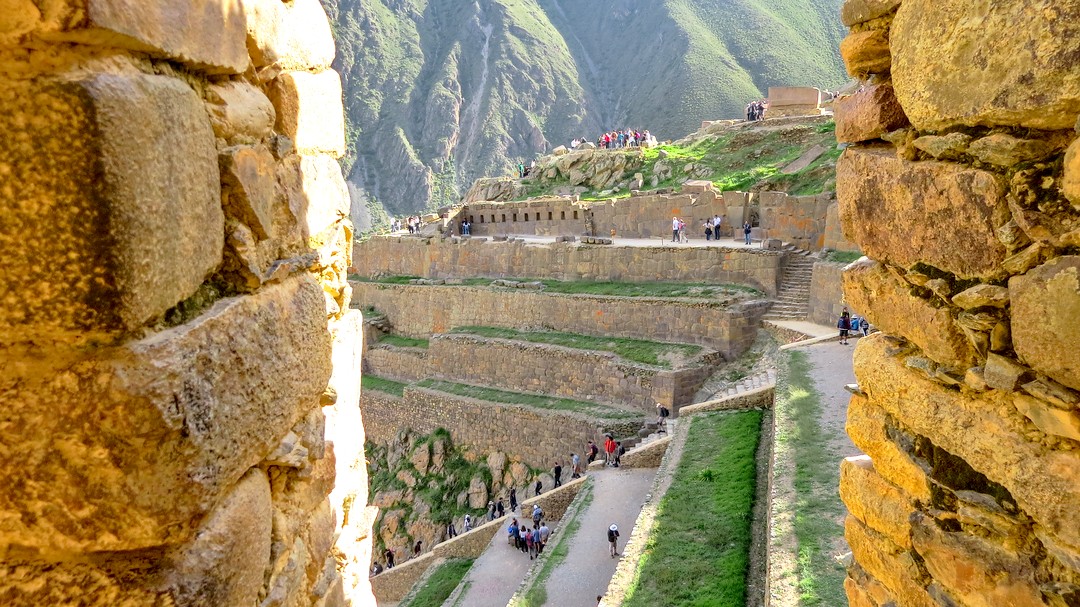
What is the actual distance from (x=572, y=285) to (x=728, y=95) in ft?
202

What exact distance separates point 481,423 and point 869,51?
19197 mm

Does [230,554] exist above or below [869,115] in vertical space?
below

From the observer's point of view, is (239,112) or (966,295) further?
→ (966,295)

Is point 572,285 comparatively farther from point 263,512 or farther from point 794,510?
point 263,512

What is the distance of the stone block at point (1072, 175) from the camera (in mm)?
2275

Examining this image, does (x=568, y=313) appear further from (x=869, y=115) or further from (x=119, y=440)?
(x=119, y=440)

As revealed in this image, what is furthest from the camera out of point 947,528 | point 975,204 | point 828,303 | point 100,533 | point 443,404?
point 443,404

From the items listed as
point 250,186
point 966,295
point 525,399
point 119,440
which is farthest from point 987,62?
point 525,399

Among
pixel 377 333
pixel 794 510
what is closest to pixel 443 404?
pixel 377 333

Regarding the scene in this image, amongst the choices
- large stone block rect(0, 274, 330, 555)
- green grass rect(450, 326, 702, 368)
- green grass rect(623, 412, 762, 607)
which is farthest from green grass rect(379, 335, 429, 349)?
large stone block rect(0, 274, 330, 555)

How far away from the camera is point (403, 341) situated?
1134 inches

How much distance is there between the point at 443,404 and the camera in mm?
23109

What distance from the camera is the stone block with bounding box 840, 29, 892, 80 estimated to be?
3.30 meters

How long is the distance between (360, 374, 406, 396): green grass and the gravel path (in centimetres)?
1080
